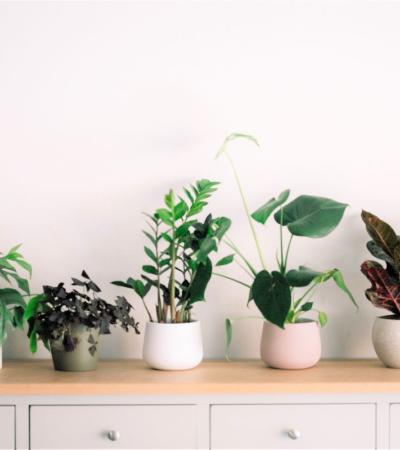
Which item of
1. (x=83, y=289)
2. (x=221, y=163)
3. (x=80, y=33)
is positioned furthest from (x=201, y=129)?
(x=83, y=289)

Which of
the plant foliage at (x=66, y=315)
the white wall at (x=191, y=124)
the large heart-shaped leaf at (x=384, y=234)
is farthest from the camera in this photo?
the white wall at (x=191, y=124)

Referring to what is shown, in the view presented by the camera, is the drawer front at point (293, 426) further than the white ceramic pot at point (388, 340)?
No

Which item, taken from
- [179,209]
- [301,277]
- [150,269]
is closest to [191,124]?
[179,209]

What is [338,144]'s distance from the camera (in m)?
1.95

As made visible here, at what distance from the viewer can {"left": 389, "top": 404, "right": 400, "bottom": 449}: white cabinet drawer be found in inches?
61.9

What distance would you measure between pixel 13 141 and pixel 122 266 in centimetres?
53

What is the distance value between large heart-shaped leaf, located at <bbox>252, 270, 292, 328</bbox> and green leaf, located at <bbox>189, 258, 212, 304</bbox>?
0.56 ft

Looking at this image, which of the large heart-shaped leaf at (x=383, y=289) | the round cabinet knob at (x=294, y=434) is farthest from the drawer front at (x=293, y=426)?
the large heart-shaped leaf at (x=383, y=289)

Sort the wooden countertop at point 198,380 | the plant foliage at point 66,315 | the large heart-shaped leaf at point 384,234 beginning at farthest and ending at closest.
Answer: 1. the large heart-shaped leaf at point 384,234
2. the plant foliage at point 66,315
3. the wooden countertop at point 198,380

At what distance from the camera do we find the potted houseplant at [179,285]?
167cm

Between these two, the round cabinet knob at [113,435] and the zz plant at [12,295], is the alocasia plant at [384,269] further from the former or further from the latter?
the zz plant at [12,295]

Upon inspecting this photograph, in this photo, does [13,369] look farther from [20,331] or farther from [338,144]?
[338,144]

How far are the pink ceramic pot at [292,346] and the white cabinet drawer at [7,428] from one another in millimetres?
716

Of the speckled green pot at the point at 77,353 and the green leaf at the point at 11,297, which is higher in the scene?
the green leaf at the point at 11,297
